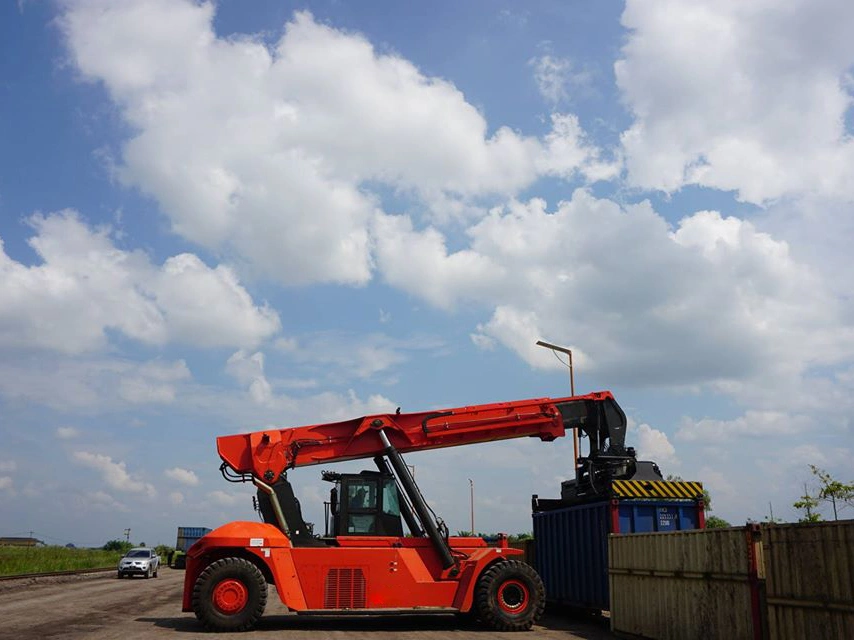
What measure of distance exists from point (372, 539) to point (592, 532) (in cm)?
523

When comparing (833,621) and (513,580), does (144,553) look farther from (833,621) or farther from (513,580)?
(833,621)

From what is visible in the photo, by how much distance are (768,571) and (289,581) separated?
870 cm

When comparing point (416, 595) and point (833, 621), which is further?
point (416, 595)

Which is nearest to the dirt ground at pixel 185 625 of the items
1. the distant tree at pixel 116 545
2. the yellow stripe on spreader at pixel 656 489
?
the yellow stripe on spreader at pixel 656 489

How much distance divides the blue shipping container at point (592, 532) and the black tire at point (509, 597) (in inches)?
73.2

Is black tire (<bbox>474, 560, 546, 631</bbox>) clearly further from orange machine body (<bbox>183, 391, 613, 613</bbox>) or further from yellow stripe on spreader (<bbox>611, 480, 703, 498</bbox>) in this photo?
yellow stripe on spreader (<bbox>611, 480, 703, 498</bbox>)

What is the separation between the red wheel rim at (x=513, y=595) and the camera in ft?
49.8

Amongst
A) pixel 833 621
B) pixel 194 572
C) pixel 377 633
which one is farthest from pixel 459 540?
pixel 833 621

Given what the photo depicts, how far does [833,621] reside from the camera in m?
9.46

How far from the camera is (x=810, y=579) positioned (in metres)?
9.92

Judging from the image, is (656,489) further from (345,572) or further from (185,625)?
(185,625)

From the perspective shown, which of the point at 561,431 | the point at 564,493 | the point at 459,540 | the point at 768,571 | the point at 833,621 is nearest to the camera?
the point at 833,621

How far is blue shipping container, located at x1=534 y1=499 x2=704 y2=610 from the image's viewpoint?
16578 mm

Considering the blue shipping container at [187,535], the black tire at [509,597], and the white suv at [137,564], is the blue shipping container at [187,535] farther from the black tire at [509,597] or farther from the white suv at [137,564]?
the black tire at [509,597]
